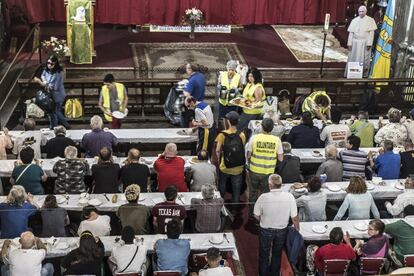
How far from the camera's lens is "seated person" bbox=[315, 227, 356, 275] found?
310 inches

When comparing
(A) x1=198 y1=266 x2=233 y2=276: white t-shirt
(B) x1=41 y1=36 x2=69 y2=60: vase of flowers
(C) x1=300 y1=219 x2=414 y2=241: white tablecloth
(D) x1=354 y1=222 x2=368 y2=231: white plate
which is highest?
(B) x1=41 y1=36 x2=69 y2=60: vase of flowers

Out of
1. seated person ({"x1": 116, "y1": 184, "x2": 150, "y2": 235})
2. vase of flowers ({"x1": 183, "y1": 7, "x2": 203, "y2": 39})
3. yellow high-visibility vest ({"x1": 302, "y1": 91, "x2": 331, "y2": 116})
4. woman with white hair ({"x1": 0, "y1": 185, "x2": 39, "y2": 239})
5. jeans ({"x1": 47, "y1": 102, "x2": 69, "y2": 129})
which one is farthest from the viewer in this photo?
vase of flowers ({"x1": 183, "y1": 7, "x2": 203, "y2": 39})

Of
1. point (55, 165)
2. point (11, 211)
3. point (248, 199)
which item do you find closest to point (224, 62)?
point (248, 199)

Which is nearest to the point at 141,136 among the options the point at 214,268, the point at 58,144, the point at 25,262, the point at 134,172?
the point at 58,144

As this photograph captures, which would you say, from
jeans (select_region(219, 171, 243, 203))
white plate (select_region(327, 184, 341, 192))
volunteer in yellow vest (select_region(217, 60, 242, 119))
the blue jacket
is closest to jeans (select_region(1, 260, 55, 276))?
the blue jacket

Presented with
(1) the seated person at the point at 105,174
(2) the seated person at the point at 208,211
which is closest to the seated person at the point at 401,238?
(2) the seated person at the point at 208,211

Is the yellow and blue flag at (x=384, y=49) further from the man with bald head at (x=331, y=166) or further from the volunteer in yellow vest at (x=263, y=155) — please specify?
the volunteer in yellow vest at (x=263, y=155)

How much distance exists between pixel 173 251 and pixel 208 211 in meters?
1.15

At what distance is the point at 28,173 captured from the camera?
9.31 meters

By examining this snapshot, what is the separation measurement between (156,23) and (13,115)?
686cm

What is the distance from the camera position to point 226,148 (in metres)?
9.90

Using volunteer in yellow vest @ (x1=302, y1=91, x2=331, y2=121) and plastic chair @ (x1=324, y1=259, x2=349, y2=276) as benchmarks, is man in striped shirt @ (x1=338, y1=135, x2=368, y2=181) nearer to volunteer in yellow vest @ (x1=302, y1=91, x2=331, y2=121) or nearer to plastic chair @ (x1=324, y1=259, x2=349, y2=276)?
volunteer in yellow vest @ (x1=302, y1=91, x2=331, y2=121)

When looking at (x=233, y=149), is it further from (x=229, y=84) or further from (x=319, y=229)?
(x=229, y=84)

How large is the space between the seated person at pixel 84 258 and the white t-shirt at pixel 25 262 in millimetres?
298
